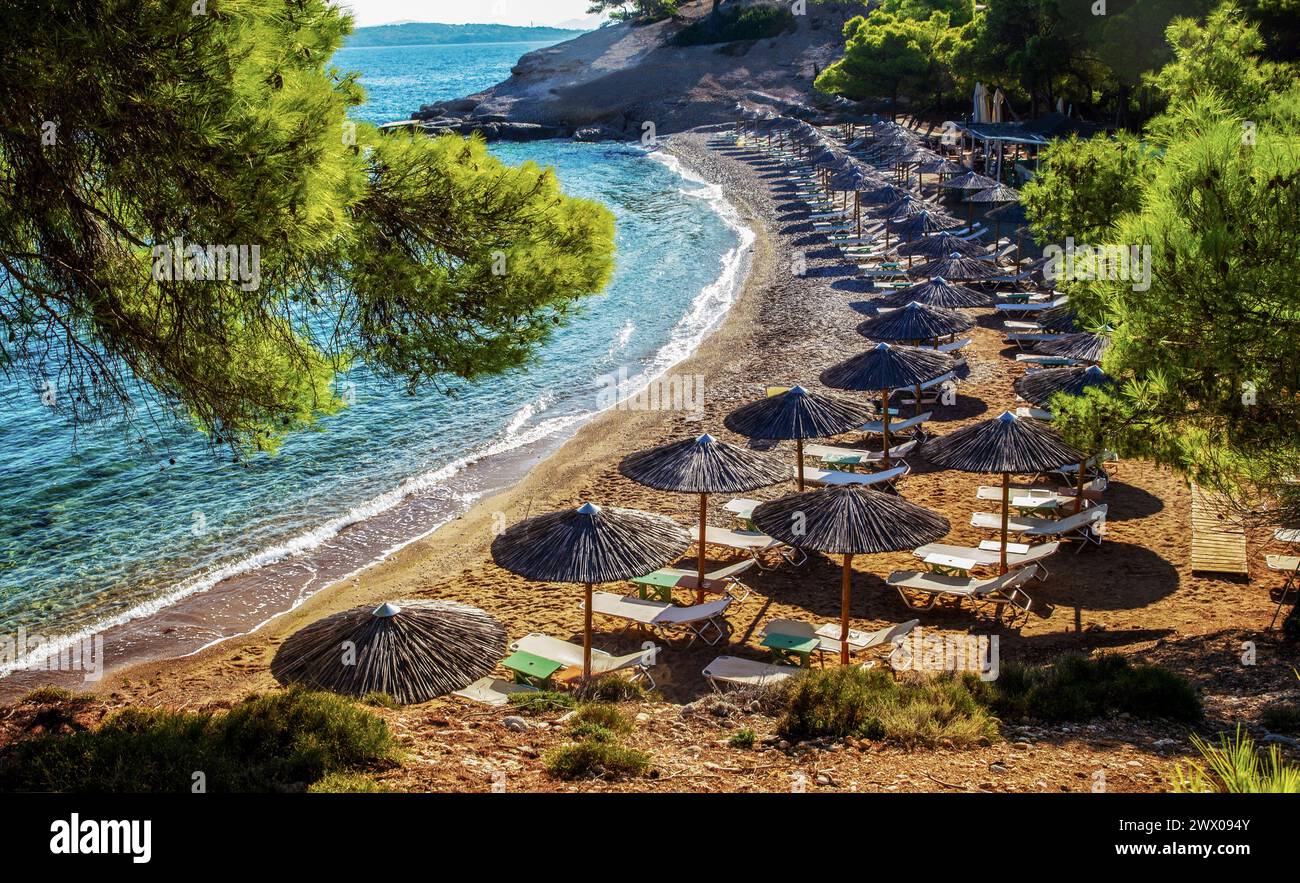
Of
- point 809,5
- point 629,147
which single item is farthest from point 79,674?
point 809,5

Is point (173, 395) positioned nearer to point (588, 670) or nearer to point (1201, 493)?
point (588, 670)

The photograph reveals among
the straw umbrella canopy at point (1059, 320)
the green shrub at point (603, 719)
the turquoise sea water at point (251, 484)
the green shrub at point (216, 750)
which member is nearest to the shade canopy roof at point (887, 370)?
the straw umbrella canopy at point (1059, 320)

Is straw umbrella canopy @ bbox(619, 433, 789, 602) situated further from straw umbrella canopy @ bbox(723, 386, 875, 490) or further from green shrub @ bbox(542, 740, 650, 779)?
green shrub @ bbox(542, 740, 650, 779)

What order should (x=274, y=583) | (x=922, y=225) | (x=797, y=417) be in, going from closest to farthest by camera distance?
(x=797, y=417) → (x=274, y=583) → (x=922, y=225)

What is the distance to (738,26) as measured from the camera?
347 feet

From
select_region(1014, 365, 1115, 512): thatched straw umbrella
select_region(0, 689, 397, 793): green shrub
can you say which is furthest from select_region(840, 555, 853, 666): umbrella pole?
select_region(0, 689, 397, 793): green shrub

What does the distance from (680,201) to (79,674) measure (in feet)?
150

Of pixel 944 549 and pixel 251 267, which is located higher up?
pixel 251 267

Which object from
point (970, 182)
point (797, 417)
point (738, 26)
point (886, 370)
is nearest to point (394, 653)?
point (797, 417)

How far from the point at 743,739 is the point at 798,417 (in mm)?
6562

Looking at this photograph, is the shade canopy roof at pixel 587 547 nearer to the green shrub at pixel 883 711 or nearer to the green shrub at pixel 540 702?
the green shrub at pixel 540 702

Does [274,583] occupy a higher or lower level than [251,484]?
lower

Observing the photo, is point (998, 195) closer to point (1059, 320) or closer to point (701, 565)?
point (1059, 320)
